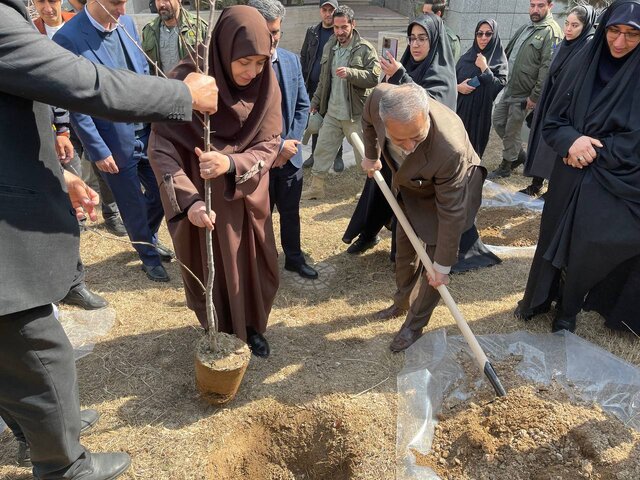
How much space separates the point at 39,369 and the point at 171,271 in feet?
7.60

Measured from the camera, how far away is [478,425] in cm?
251

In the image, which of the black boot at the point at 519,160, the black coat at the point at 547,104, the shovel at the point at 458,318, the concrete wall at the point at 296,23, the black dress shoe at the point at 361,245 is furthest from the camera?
the concrete wall at the point at 296,23

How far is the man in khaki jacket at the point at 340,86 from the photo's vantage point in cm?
492

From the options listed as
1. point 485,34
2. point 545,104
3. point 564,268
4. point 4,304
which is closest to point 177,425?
point 4,304

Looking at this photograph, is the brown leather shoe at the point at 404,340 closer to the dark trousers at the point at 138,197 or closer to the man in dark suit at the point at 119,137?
the man in dark suit at the point at 119,137

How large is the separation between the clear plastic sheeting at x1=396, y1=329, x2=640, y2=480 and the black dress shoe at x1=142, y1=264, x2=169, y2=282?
2022mm

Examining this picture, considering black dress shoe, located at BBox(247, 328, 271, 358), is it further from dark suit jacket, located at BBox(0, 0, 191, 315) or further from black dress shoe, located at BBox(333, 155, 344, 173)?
black dress shoe, located at BBox(333, 155, 344, 173)

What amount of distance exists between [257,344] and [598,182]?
225 cm

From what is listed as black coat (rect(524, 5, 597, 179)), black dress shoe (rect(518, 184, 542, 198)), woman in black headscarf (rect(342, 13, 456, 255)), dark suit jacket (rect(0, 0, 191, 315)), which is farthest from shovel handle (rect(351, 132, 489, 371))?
black dress shoe (rect(518, 184, 542, 198))

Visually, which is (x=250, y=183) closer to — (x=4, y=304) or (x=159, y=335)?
(x=4, y=304)

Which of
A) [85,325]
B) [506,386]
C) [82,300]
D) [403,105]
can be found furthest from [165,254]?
[506,386]

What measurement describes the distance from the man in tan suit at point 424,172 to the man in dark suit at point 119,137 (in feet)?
5.18

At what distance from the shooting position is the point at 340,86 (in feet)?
16.9

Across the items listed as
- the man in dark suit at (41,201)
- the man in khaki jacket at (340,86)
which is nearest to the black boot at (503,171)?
the man in khaki jacket at (340,86)
